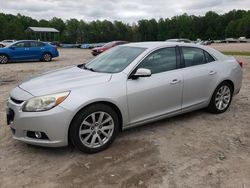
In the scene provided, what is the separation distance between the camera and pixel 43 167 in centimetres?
403

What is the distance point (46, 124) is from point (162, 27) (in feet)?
392

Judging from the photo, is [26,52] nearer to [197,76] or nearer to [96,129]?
[197,76]

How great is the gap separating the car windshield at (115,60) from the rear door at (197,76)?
3.01 feet

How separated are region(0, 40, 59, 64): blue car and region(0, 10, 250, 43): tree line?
7692 cm

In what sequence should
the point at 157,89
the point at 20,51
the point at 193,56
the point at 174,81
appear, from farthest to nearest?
the point at 20,51 → the point at 193,56 → the point at 174,81 → the point at 157,89

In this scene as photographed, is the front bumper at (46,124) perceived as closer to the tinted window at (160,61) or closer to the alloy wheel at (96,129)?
the alloy wheel at (96,129)

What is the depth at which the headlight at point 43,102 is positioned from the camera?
407cm

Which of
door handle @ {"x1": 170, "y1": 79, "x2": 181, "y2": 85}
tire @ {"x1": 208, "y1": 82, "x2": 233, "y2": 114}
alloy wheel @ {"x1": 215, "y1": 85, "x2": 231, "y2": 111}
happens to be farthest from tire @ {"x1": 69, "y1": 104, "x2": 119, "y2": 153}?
alloy wheel @ {"x1": 215, "y1": 85, "x2": 231, "y2": 111}

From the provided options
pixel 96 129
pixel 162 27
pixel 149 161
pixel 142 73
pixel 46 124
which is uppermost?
pixel 162 27

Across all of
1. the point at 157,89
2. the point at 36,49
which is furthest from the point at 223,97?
the point at 36,49

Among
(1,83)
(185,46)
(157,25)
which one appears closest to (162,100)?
(185,46)

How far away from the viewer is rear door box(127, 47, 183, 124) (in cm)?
468

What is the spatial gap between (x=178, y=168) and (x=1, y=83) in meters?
8.22

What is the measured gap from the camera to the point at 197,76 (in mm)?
5504
